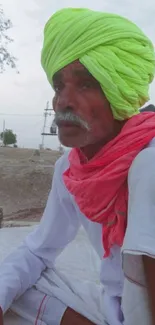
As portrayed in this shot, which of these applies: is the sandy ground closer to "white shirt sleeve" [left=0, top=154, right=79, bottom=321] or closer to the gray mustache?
"white shirt sleeve" [left=0, top=154, right=79, bottom=321]

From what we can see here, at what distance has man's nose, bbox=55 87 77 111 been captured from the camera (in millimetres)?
1181

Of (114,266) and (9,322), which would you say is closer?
(114,266)

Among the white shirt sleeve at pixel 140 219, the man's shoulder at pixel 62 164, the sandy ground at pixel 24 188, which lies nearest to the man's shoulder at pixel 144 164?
the white shirt sleeve at pixel 140 219

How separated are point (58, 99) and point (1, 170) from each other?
6682mm

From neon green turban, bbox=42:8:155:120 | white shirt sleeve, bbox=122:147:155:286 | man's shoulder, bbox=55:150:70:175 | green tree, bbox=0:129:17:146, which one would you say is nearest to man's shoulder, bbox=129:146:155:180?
white shirt sleeve, bbox=122:147:155:286

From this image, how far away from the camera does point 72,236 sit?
1.60 m

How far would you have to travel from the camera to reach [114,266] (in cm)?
→ 126

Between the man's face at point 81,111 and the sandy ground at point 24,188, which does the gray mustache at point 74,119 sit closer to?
the man's face at point 81,111

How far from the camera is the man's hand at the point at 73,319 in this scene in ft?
4.60

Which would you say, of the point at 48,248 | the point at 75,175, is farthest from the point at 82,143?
the point at 48,248

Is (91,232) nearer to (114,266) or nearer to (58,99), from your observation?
(114,266)

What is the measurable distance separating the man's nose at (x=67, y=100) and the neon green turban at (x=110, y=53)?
61mm

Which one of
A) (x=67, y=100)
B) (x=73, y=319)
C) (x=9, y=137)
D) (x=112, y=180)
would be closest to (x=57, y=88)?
(x=67, y=100)

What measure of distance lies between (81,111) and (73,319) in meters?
0.63
